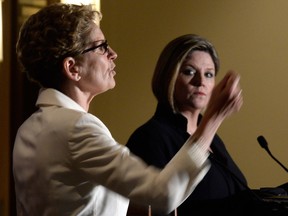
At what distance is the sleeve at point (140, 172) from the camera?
924mm

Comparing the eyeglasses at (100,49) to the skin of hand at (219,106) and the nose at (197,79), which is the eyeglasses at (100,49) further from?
the nose at (197,79)

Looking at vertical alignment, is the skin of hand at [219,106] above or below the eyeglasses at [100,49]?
below

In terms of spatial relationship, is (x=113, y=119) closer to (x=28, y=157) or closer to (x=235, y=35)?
(x=235, y=35)

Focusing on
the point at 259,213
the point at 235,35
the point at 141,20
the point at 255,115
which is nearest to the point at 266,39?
the point at 235,35

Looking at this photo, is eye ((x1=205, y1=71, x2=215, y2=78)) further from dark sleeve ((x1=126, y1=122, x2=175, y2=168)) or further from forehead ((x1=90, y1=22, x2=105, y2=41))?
forehead ((x1=90, y1=22, x2=105, y2=41))

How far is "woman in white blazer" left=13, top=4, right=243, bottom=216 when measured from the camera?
0.94 metres

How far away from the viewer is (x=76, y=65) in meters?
1.18

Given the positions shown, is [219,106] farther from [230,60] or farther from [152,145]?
[230,60]

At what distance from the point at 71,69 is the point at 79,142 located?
0.23m

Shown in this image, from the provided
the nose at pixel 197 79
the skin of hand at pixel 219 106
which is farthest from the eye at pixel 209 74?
the skin of hand at pixel 219 106

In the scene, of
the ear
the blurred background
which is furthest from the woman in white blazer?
the blurred background

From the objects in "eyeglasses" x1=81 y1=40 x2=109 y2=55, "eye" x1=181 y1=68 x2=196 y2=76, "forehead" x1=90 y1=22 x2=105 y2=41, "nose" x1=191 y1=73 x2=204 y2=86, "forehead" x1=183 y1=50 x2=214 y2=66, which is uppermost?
"forehead" x1=90 y1=22 x2=105 y2=41

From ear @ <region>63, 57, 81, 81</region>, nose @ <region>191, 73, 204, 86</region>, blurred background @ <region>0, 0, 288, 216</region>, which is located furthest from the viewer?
blurred background @ <region>0, 0, 288, 216</region>

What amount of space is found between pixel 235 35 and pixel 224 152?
894mm
